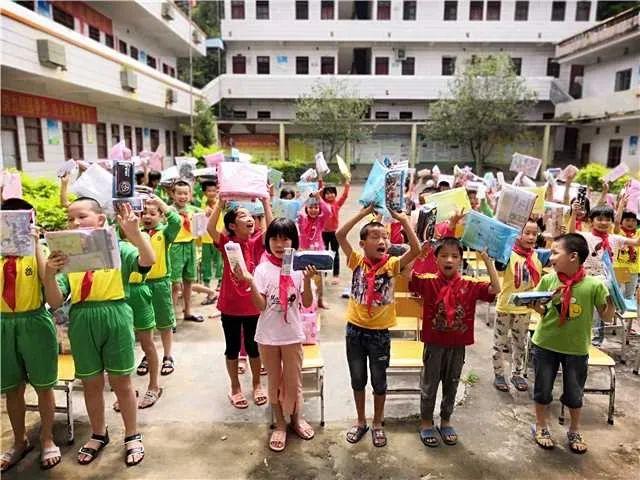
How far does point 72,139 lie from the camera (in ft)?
43.4

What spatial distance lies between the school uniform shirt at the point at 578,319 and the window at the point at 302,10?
27.3 metres

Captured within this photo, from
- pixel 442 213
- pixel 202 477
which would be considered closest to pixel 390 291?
pixel 442 213

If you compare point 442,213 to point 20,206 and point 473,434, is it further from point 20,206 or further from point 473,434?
Result: point 20,206

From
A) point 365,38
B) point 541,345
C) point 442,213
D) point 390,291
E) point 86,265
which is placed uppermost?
point 365,38

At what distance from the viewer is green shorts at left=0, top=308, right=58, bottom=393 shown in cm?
276

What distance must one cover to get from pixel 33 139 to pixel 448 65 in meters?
23.1

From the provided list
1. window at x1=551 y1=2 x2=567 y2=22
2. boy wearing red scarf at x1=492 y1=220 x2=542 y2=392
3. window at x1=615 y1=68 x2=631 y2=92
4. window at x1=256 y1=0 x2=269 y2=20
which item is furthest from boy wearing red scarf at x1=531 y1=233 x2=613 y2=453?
window at x1=551 y1=2 x2=567 y2=22

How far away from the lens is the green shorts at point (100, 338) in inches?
112

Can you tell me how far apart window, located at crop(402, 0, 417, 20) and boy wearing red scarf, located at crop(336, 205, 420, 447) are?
2728 centimetres

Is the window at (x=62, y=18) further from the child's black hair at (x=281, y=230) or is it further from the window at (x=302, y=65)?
the window at (x=302, y=65)

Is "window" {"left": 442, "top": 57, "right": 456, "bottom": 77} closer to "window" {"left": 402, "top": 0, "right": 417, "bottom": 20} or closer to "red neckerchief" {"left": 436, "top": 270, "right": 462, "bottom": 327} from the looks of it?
"window" {"left": 402, "top": 0, "right": 417, "bottom": 20}

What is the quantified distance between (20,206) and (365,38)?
26867 mm

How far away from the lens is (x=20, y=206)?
2818mm

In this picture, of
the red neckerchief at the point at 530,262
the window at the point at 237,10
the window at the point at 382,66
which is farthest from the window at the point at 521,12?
the red neckerchief at the point at 530,262
